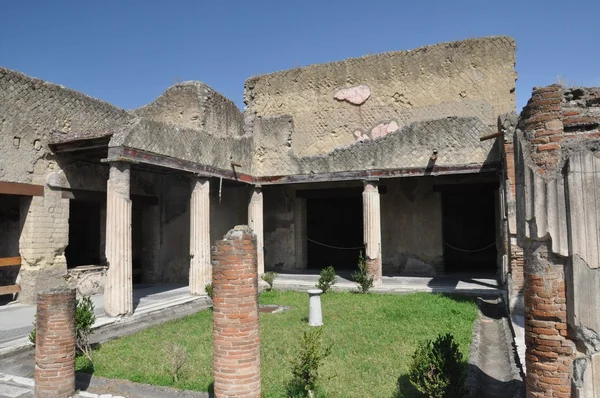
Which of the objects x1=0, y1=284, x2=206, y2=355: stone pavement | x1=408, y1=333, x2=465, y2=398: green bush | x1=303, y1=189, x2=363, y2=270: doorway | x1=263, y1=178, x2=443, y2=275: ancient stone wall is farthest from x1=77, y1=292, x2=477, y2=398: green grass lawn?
x1=303, y1=189, x2=363, y2=270: doorway

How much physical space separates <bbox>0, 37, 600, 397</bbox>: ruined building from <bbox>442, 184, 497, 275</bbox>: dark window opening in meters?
0.06

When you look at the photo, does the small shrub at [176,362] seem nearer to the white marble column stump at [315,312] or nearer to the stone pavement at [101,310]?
the stone pavement at [101,310]

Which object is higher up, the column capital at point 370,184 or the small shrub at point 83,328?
Answer: the column capital at point 370,184

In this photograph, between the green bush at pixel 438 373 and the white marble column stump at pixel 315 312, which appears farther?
the white marble column stump at pixel 315 312

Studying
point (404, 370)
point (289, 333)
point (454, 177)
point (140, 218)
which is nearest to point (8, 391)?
point (289, 333)

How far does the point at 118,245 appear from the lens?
8344 mm

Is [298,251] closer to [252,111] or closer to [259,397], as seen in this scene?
[252,111]

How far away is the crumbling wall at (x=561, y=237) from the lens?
3.22 metres

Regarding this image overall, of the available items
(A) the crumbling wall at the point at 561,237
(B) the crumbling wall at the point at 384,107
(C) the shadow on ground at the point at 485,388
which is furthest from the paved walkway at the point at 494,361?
(B) the crumbling wall at the point at 384,107

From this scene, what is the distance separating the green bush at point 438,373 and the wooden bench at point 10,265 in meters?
8.37

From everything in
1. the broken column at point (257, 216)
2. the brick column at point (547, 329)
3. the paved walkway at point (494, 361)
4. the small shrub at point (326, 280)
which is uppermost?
the broken column at point (257, 216)

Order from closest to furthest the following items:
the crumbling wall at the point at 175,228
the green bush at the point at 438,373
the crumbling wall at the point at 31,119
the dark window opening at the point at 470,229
→ the green bush at the point at 438,373 < the crumbling wall at the point at 31,119 < the crumbling wall at the point at 175,228 < the dark window opening at the point at 470,229

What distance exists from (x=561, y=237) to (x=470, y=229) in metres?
15.4

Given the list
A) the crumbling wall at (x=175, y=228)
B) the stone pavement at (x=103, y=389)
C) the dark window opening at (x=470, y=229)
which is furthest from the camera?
the dark window opening at (x=470, y=229)
